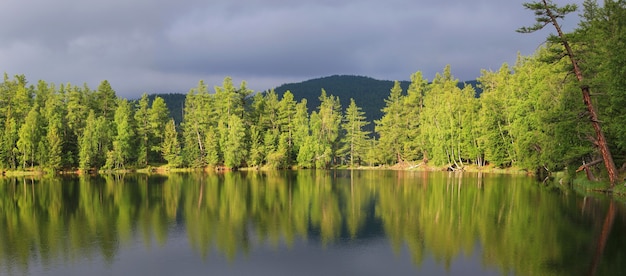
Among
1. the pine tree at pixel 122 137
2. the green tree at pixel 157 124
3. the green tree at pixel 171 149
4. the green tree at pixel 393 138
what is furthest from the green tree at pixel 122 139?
the green tree at pixel 393 138

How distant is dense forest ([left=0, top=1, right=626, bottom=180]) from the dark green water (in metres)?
24.4

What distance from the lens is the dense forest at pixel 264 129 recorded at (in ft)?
221

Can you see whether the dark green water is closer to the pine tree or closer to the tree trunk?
the tree trunk

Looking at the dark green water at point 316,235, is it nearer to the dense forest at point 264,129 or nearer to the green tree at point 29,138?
the dense forest at point 264,129

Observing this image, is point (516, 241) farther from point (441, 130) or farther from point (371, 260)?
point (441, 130)

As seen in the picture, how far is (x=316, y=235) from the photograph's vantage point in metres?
23.3

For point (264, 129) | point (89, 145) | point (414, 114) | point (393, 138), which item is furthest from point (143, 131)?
point (414, 114)

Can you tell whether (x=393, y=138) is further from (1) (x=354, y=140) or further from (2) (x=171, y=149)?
(2) (x=171, y=149)

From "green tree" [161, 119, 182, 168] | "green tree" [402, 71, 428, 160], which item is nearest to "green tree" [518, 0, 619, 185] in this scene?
"green tree" [402, 71, 428, 160]

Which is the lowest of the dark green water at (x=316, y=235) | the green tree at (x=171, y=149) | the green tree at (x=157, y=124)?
the dark green water at (x=316, y=235)

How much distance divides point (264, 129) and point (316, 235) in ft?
231

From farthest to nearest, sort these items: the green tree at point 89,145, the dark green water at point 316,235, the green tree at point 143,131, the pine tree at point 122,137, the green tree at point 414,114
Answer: the green tree at point 414,114, the green tree at point 143,131, the pine tree at point 122,137, the green tree at point 89,145, the dark green water at point 316,235

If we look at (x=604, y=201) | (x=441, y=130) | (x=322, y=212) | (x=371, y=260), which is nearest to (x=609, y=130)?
(x=604, y=201)

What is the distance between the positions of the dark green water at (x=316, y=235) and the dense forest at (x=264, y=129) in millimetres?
24442
